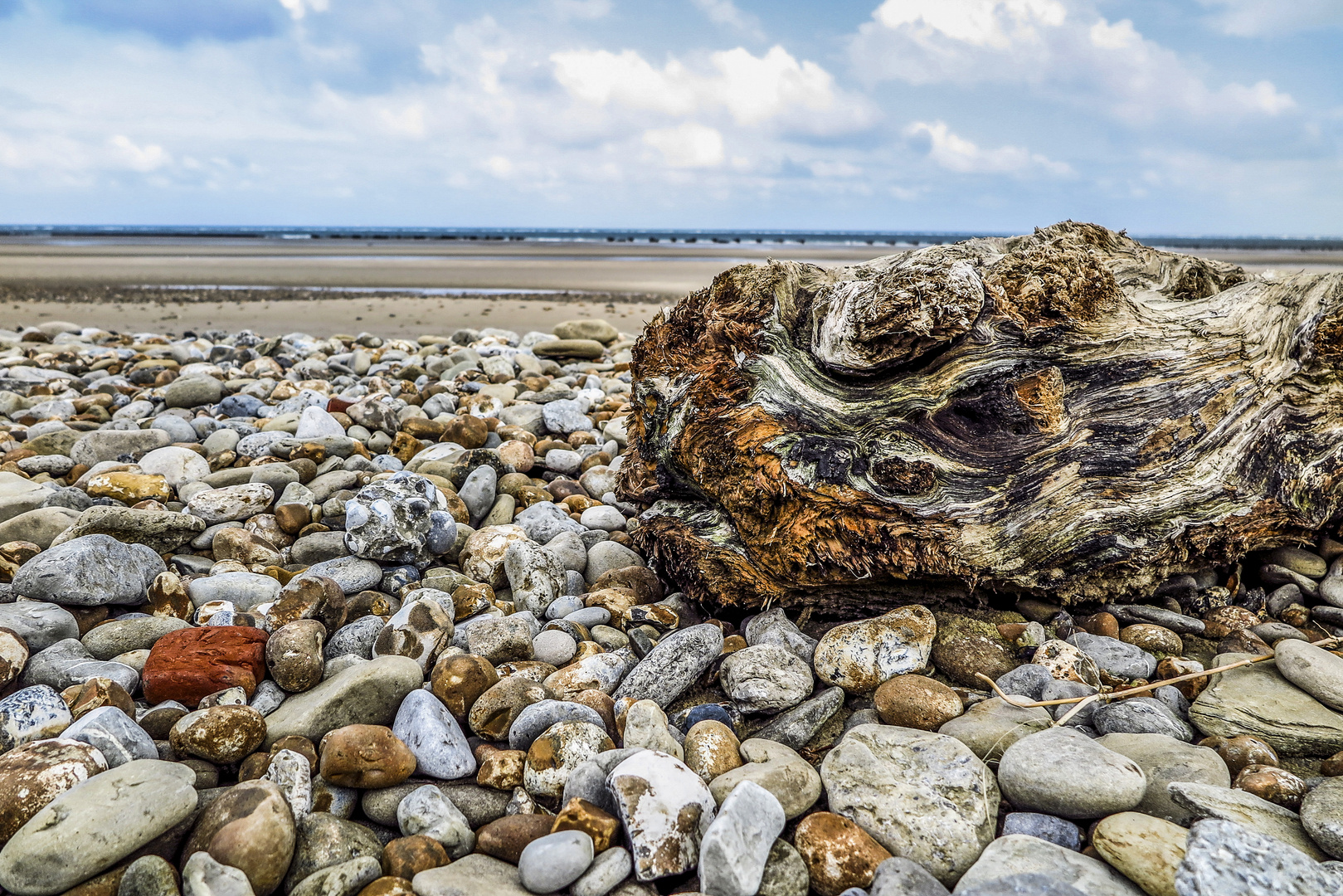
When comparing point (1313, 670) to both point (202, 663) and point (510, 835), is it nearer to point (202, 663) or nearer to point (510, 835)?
point (510, 835)

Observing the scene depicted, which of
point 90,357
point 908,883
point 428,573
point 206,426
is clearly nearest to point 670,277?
point 90,357

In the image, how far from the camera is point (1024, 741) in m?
2.35

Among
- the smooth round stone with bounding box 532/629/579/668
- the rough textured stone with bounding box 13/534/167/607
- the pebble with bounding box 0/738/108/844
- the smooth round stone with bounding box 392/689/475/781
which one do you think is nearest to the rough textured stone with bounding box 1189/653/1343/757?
the smooth round stone with bounding box 532/629/579/668

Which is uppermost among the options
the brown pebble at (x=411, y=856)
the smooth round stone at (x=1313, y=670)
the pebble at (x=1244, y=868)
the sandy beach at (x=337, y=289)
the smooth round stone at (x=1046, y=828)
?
the sandy beach at (x=337, y=289)

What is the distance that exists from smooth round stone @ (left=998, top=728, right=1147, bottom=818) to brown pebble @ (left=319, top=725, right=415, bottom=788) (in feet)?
6.16

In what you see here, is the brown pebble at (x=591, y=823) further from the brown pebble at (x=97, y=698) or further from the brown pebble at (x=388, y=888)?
the brown pebble at (x=97, y=698)

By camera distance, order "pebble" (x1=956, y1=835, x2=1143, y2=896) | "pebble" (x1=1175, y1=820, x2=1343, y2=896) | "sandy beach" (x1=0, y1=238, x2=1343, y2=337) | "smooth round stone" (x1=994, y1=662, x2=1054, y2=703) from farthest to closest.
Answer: "sandy beach" (x1=0, y1=238, x2=1343, y2=337) → "smooth round stone" (x1=994, y1=662, x2=1054, y2=703) → "pebble" (x1=956, y1=835, x2=1143, y2=896) → "pebble" (x1=1175, y1=820, x2=1343, y2=896)

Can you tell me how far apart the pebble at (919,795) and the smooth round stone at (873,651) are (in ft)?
1.23

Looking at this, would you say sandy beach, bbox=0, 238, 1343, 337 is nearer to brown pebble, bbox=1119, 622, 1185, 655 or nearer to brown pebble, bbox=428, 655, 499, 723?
brown pebble, bbox=1119, 622, 1185, 655

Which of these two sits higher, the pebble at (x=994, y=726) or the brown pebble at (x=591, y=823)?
the pebble at (x=994, y=726)

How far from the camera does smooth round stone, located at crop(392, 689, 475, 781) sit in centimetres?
245

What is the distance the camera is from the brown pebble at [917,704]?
264 cm

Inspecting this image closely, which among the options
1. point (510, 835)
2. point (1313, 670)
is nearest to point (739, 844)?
point (510, 835)

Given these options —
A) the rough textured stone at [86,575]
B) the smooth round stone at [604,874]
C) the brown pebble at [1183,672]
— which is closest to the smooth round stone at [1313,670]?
the brown pebble at [1183,672]
